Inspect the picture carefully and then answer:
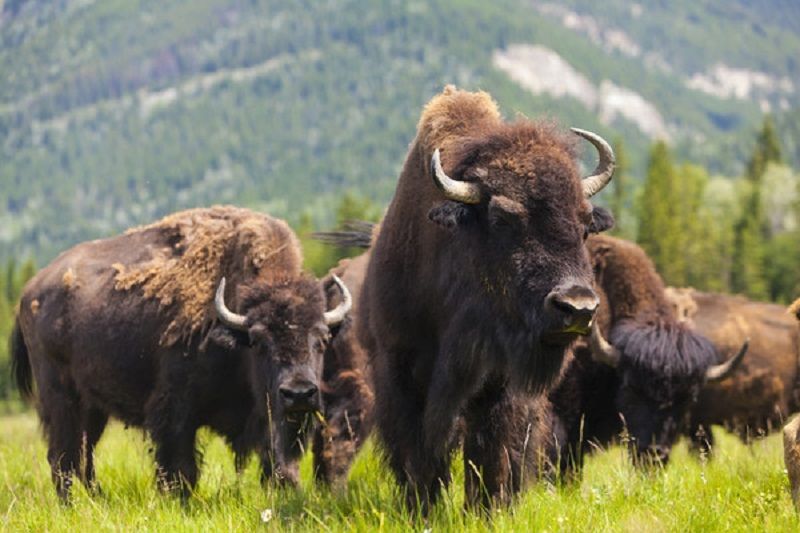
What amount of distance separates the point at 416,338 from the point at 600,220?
1387 millimetres

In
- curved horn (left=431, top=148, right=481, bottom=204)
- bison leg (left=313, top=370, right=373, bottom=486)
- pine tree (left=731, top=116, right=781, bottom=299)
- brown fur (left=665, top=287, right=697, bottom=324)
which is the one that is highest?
curved horn (left=431, top=148, right=481, bottom=204)

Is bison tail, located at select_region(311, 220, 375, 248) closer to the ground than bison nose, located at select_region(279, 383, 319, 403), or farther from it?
closer to the ground

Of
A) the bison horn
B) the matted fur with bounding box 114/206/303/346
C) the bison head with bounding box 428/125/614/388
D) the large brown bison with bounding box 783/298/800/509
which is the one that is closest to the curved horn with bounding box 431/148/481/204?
the bison head with bounding box 428/125/614/388

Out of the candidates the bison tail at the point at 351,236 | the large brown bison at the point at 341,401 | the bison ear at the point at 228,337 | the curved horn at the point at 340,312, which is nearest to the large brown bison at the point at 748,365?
the bison tail at the point at 351,236

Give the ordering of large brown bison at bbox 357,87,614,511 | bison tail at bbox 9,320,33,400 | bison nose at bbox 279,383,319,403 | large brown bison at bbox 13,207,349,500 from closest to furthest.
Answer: large brown bison at bbox 357,87,614,511, bison nose at bbox 279,383,319,403, large brown bison at bbox 13,207,349,500, bison tail at bbox 9,320,33,400

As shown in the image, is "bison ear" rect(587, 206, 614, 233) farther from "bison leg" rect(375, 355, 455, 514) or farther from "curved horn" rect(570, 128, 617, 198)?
"bison leg" rect(375, 355, 455, 514)

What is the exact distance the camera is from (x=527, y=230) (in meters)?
5.56

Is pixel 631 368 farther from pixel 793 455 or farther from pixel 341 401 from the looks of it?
pixel 793 455

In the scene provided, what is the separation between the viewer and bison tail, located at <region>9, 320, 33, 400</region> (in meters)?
10.9

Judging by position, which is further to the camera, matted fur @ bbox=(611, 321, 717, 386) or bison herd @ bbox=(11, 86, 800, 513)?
matted fur @ bbox=(611, 321, 717, 386)

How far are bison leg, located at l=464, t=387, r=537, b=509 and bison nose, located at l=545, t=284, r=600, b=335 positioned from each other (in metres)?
1.16

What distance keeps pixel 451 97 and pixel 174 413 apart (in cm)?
351

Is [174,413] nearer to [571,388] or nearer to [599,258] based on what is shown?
[571,388]

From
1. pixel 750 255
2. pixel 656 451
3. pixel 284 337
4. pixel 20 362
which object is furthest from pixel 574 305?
Answer: pixel 750 255
